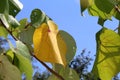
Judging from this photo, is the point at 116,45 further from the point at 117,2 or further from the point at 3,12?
the point at 3,12

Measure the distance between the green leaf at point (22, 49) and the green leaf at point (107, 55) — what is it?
0.15m

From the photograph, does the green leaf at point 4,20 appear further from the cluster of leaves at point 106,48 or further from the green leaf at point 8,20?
the cluster of leaves at point 106,48

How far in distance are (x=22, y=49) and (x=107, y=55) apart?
0.17 meters

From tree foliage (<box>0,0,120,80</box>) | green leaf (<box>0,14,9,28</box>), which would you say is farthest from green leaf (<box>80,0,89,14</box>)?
green leaf (<box>0,14,9,28</box>)

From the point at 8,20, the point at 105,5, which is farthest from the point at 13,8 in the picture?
the point at 105,5

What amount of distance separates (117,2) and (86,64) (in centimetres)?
1596

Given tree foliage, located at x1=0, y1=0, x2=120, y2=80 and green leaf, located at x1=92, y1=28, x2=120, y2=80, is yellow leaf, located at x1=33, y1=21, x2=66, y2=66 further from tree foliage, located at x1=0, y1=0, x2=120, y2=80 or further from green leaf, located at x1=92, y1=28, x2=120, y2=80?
green leaf, located at x1=92, y1=28, x2=120, y2=80

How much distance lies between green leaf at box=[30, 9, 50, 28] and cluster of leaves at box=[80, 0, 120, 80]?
0.06 m

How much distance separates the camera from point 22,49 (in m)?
0.45

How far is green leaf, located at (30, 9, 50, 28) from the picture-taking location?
54cm

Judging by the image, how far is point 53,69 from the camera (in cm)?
48

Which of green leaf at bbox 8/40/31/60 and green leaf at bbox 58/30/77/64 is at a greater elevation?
green leaf at bbox 8/40/31/60

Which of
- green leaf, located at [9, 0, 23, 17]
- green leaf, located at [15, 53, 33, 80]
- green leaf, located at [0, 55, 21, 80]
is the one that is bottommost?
green leaf, located at [15, 53, 33, 80]

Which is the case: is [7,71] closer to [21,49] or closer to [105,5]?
[21,49]
